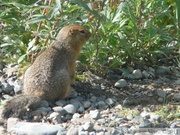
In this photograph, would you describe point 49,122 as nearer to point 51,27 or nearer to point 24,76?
point 24,76

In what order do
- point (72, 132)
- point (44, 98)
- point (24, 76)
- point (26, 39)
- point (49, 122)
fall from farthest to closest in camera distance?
point (26, 39), point (24, 76), point (44, 98), point (49, 122), point (72, 132)

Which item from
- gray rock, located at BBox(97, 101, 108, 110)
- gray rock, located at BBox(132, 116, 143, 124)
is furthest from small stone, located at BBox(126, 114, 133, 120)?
gray rock, located at BBox(97, 101, 108, 110)

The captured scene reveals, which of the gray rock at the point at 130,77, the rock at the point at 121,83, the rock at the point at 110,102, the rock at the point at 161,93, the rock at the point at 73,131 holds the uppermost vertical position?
the gray rock at the point at 130,77

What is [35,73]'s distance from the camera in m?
6.42

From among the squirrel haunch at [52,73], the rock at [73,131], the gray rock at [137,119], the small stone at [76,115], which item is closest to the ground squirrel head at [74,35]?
the squirrel haunch at [52,73]

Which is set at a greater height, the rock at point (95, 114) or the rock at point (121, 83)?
the rock at point (121, 83)

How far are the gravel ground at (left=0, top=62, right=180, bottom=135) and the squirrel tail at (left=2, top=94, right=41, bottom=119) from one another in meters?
0.07

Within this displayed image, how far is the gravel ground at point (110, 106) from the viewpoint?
5.59 m

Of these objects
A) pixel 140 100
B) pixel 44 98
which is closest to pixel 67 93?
pixel 44 98

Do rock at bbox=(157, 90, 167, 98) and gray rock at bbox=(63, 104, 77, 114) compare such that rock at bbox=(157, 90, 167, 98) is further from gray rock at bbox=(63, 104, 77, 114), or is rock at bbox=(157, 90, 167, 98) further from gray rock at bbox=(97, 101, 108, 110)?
gray rock at bbox=(63, 104, 77, 114)

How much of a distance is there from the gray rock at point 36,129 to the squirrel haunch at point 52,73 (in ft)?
1.13

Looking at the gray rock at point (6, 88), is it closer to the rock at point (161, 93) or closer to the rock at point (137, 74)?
the rock at point (137, 74)

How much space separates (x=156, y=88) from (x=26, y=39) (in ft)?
6.38

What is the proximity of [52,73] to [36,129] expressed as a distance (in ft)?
3.54
